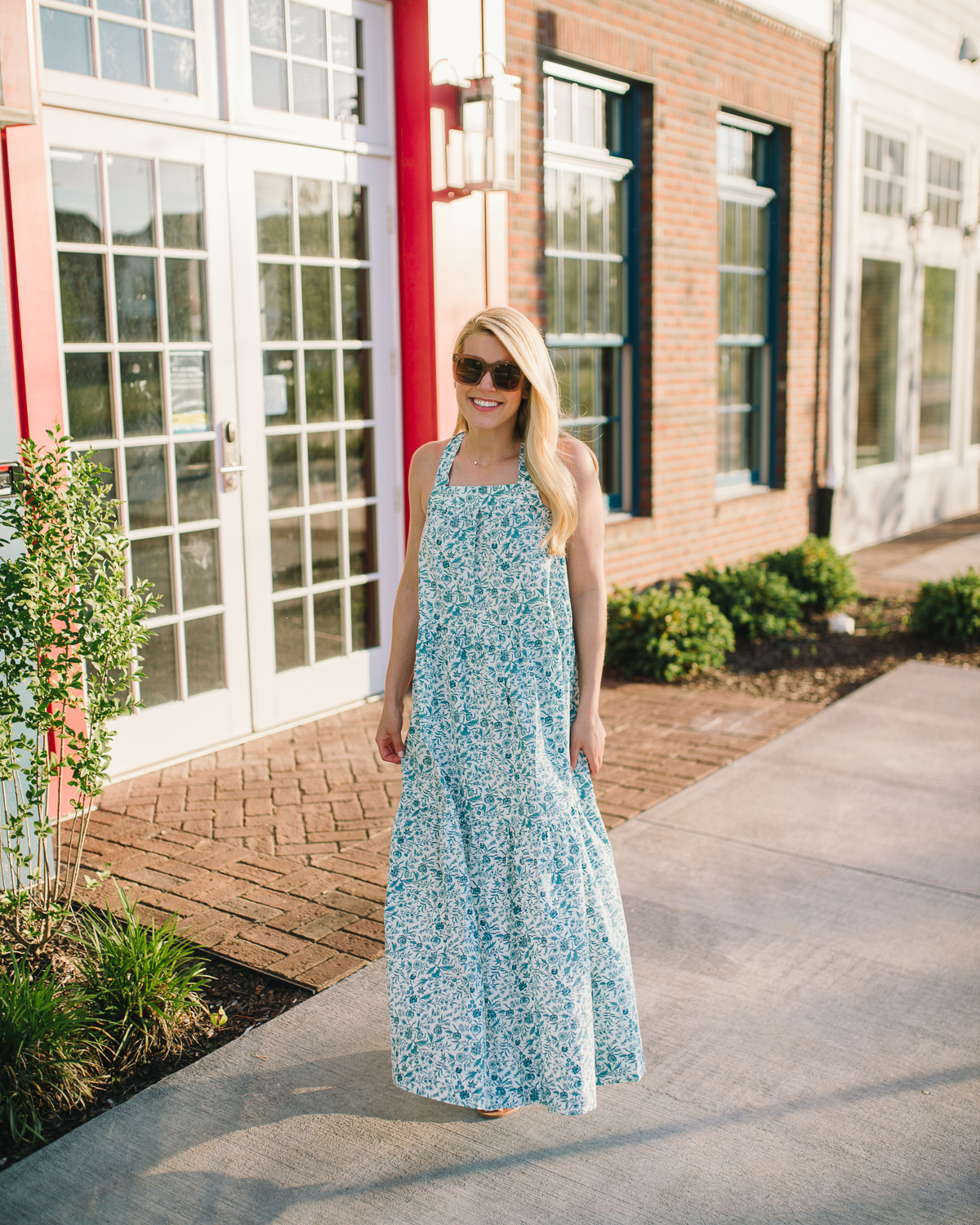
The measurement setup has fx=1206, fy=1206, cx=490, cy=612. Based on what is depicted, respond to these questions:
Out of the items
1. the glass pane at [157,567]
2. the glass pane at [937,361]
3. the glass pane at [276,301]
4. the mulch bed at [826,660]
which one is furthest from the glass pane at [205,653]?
the glass pane at [937,361]

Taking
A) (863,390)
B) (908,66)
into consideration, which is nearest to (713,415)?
(863,390)

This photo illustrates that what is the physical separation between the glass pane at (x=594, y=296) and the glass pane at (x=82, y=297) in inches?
147

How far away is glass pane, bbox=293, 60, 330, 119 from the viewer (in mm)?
5676

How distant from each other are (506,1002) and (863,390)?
9.54 metres

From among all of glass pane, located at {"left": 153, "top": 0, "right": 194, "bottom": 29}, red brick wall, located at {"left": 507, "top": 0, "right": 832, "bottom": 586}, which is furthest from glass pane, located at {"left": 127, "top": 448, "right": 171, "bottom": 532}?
red brick wall, located at {"left": 507, "top": 0, "right": 832, "bottom": 586}

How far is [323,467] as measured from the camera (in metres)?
6.04

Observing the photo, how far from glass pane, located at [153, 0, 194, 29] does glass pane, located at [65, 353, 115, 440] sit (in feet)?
A: 4.73

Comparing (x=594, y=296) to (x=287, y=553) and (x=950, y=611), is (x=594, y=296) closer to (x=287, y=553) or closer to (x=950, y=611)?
(x=950, y=611)

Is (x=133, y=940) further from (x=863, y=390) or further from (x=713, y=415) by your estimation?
(x=863, y=390)

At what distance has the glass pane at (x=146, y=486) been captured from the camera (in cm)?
509

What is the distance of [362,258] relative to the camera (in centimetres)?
614

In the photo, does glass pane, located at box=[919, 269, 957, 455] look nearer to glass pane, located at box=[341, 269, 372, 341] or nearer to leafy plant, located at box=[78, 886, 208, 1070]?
glass pane, located at box=[341, 269, 372, 341]

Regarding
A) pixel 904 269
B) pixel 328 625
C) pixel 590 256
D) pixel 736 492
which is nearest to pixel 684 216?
pixel 590 256

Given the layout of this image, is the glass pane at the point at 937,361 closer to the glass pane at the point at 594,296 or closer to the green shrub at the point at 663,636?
the glass pane at the point at 594,296
